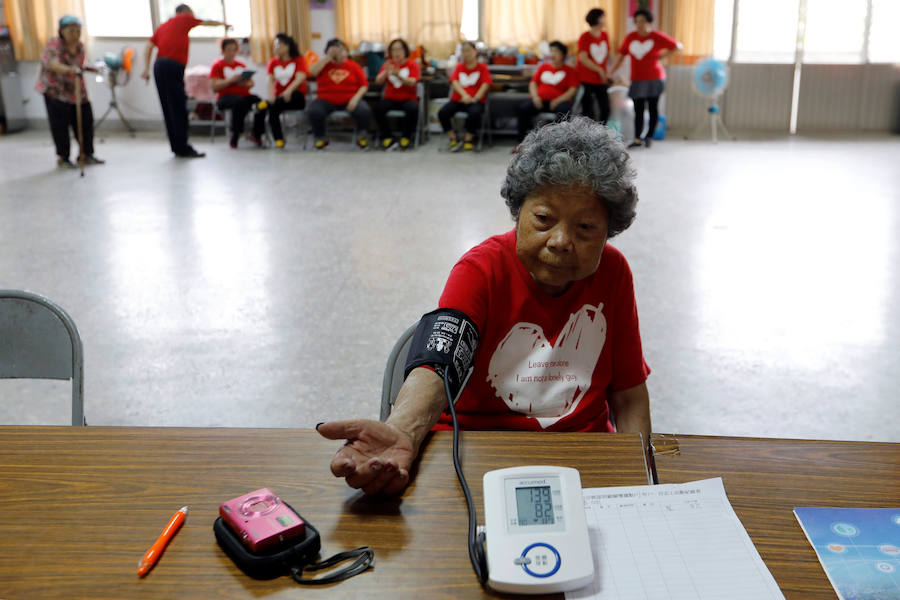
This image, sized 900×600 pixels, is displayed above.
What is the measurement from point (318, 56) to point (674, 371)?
7.34m

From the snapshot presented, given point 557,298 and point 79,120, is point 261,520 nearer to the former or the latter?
point 557,298

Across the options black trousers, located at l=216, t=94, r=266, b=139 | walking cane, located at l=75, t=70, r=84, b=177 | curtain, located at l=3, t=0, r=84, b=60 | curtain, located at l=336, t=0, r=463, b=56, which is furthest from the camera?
curtain, located at l=3, t=0, r=84, b=60

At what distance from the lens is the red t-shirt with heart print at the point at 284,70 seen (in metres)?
8.42

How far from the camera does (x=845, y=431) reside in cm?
250

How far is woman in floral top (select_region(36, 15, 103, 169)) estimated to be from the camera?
6723 millimetres

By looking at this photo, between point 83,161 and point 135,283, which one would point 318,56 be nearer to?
point 83,161

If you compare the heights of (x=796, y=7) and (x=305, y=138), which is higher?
(x=796, y=7)

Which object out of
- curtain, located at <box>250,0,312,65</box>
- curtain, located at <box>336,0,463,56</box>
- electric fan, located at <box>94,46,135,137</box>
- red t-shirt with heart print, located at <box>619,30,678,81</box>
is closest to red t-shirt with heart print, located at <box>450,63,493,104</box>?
curtain, located at <box>336,0,463,56</box>

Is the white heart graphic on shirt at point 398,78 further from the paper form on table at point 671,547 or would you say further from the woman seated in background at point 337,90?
the paper form on table at point 671,547

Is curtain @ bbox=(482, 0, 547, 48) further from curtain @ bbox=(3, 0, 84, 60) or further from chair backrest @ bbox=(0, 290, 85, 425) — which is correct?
chair backrest @ bbox=(0, 290, 85, 425)

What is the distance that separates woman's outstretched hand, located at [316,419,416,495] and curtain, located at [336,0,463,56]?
845cm

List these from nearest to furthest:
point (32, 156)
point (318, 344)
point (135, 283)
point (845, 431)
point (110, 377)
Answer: point (845, 431), point (110, 377), point (318, 344), point (135, 283), point (32, 156)

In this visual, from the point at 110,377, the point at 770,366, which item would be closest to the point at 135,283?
the point at 110,377

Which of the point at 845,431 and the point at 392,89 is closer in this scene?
the point at 845,431
